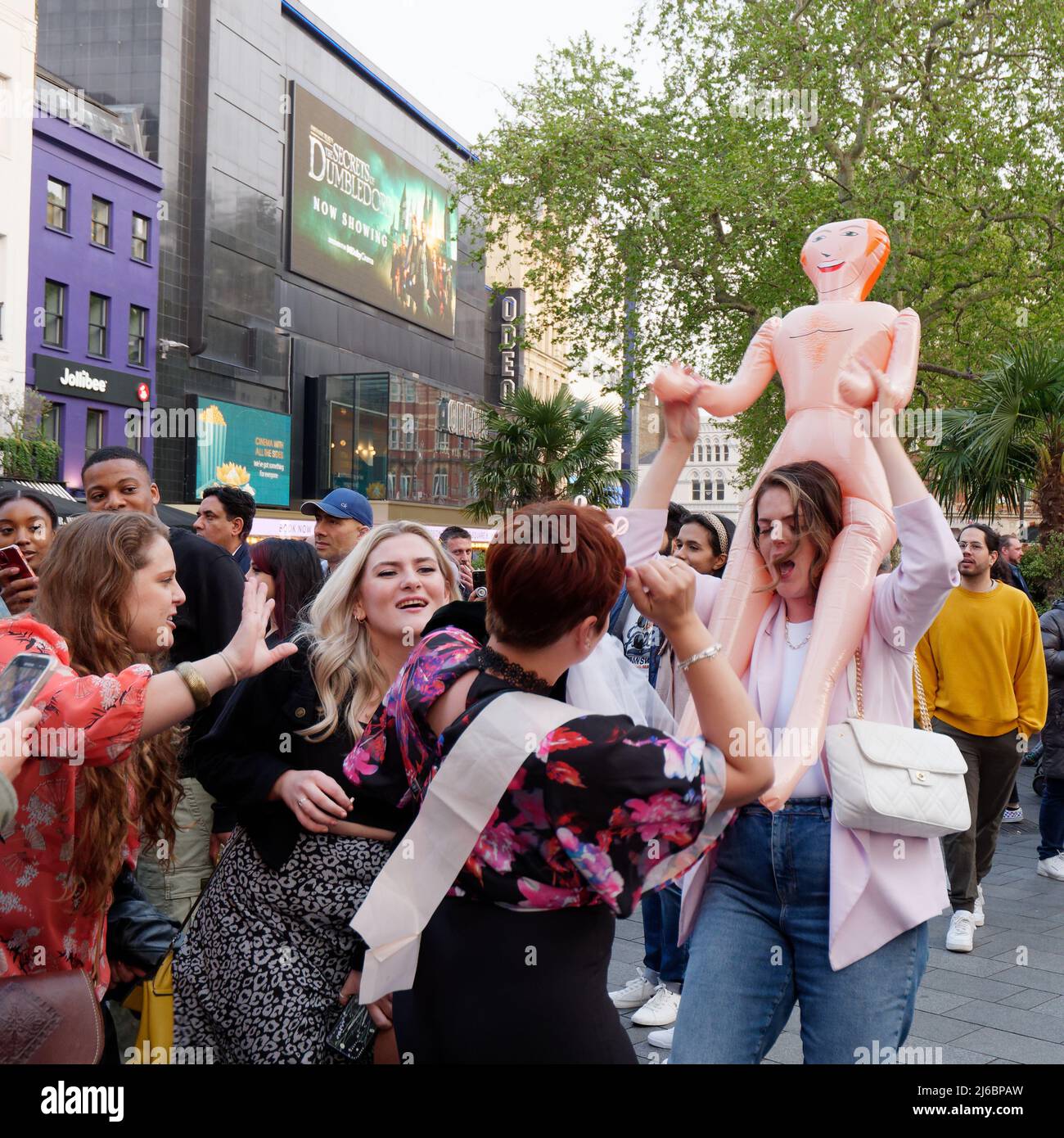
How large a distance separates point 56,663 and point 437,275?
A: 55063 mm

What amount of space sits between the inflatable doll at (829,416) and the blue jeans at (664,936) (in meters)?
2.12

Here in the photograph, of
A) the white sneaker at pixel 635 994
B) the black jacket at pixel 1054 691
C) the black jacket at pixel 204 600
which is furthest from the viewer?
the black jacket at pixel 1054 691

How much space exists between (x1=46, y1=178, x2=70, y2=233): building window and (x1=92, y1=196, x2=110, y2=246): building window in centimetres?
137

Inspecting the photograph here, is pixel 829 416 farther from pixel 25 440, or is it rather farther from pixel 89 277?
pixel 89 277

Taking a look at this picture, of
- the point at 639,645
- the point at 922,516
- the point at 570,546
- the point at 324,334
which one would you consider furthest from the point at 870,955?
the point at 324,334

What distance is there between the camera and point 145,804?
3.17 m

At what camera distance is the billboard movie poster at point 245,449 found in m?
37.2

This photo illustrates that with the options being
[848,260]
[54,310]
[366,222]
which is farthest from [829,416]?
[366,222]

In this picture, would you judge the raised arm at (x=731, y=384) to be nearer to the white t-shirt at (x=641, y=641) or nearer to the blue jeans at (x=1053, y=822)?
the white t-shirt at (x=641, y=641)

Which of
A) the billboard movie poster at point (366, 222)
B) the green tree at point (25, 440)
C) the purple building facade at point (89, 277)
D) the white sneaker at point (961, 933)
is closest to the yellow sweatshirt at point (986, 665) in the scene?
the white sneaker at point (961, 933)

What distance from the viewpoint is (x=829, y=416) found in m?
3.24

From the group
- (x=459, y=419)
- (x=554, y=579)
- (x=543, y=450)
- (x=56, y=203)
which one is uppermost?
(x=56, y=203)

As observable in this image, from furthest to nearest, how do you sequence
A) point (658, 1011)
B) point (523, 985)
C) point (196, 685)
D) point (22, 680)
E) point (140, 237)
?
point (140, 237) < point (658, 1011) < point (196, 685) < point (22, 680) < point (523, 985)

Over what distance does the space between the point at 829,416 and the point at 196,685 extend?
1.87 meters
